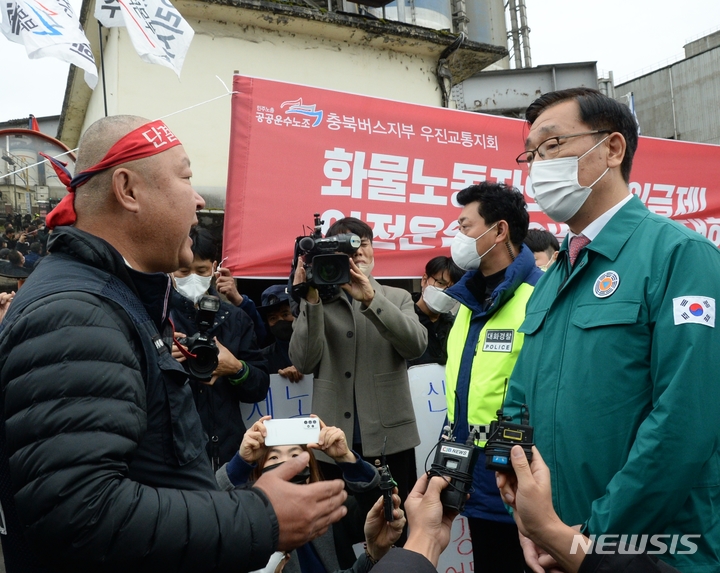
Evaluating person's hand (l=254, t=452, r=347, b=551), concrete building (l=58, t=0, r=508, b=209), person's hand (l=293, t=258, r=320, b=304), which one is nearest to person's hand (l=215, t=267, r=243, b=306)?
person's hand (l=293, t=258, r=320, b=304)

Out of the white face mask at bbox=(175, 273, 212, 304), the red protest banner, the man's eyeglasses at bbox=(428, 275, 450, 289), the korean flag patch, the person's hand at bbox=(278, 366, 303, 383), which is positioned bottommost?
the person's hand at bbox=(278, 366, 303, 383)

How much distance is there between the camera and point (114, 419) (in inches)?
48.1

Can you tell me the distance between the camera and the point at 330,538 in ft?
9.77

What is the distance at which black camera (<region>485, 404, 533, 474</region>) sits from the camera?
1.69 m

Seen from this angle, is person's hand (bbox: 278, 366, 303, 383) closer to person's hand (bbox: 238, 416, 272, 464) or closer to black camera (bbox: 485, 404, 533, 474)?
person's hand (bbox: 238, 416, 272, 464)

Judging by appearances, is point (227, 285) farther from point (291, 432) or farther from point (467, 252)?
point (291, 432)

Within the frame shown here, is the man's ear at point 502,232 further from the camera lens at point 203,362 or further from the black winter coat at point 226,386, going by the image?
the camera lens at point 203,362

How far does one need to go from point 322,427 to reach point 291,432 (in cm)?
43

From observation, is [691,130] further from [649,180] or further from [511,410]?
[511,410]

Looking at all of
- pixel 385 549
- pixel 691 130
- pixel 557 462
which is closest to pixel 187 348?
pixel 385 549

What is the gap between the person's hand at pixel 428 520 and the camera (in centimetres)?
168

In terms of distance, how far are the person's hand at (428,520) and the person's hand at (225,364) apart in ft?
6.84

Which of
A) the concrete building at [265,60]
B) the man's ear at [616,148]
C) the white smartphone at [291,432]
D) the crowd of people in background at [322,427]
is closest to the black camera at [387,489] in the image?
the crowd of people in background at [322,427]

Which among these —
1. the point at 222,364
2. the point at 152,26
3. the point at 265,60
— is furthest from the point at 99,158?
the point at 265,60
